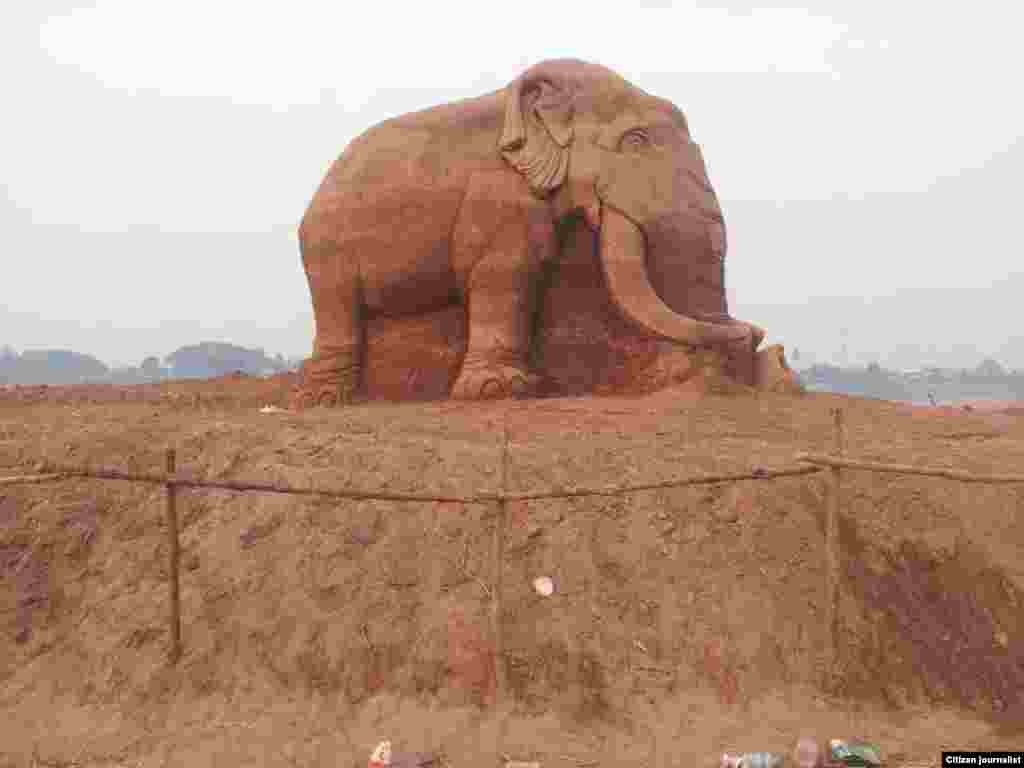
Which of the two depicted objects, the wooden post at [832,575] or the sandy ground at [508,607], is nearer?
the sandy ground at [508,607]

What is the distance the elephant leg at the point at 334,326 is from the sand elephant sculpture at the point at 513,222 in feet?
0.05

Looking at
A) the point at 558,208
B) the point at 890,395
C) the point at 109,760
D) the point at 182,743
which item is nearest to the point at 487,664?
the point at 182,743

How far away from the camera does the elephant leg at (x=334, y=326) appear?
891 centimetres

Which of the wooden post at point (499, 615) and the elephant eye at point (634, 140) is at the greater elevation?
the elephant eye at point (634, 140)

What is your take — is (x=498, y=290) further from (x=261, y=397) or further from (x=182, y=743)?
(x=182, y=743)

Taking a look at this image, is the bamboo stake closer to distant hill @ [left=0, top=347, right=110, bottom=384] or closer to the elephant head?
the elephant head

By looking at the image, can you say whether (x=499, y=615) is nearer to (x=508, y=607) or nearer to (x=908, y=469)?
(x=508, y=607)

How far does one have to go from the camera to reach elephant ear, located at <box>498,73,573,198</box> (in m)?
8.55

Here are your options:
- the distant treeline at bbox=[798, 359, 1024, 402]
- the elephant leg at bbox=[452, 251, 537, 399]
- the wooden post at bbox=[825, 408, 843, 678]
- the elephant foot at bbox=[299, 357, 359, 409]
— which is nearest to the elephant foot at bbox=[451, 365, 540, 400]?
the elephant leg at bbox=[452, 251, 537, 399]

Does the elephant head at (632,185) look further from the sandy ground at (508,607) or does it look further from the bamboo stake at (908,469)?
the bamboo stake at (908,469)

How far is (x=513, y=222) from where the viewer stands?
8461 mm

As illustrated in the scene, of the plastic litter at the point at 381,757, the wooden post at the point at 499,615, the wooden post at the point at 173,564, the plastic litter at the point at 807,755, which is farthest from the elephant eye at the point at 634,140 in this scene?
the plastic litter at the point at 381,757

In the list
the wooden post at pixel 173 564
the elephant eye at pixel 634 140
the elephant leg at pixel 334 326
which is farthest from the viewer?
the elephant leg at pixel 334 326

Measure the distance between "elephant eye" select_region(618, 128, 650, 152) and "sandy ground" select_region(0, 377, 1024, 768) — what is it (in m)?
2.97
